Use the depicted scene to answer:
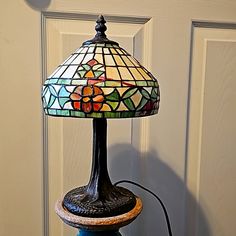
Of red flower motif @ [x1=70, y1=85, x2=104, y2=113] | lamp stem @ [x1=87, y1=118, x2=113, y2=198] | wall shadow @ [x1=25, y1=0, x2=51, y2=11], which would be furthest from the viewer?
wall shadow @ [x1=25, y1=0, x2=51, y2=11]

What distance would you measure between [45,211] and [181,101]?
1.48 ft

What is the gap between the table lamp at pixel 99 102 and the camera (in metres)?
0.47

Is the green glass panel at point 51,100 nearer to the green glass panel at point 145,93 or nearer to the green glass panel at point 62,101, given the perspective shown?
the green glass panel at point 62,101

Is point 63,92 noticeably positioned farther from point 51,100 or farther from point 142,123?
point 142,123

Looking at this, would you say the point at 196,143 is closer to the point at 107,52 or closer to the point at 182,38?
the point at 182,38

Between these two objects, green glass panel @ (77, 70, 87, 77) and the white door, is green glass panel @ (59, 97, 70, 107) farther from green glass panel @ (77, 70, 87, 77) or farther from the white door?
the white door

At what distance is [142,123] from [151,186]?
17 centimetres

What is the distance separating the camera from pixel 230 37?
0.83m

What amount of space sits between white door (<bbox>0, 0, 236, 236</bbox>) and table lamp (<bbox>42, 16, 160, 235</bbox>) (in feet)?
0.68

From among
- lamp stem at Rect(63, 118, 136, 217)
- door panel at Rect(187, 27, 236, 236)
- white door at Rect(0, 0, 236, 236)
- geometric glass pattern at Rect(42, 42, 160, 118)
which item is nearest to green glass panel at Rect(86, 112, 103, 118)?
geometric glass pattern at Rect(42, 42, 160, 118)

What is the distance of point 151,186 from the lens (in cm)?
82

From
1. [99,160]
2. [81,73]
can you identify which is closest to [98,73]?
[81,73]

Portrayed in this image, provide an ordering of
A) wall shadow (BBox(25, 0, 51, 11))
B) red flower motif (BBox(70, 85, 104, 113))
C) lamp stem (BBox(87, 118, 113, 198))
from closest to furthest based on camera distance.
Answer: red flower motif (BBox(70, 85, 104, 113))
lamp stem (BBox(87, 118, 113, 198))
wall shadow (BBox(25, 0, 51, 11))

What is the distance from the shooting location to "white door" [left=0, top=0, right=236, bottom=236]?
2.46ft
